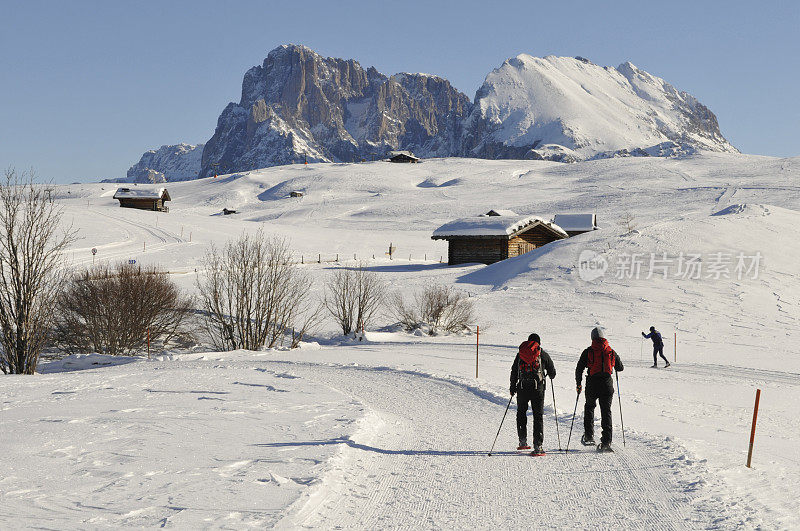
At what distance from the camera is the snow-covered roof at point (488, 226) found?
50.3 meters

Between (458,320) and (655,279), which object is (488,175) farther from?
(458,320)

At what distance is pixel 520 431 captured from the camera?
9164 mm

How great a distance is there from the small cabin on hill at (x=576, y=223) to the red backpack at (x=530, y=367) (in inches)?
2347

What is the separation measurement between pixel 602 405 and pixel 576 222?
201 ft

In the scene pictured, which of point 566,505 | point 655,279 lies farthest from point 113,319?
point 655,279

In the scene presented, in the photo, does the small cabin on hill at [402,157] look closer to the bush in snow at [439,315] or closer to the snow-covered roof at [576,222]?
the snow-covered roof at [576,222]

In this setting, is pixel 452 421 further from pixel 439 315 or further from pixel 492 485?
pixel 439 315

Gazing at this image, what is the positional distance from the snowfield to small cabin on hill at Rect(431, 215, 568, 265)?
23.7ft

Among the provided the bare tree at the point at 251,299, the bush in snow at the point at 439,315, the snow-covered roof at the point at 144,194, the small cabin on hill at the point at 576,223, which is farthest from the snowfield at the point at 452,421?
the snow-covered roof at the point at 144,194

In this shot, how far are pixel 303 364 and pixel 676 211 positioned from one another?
7757 cm

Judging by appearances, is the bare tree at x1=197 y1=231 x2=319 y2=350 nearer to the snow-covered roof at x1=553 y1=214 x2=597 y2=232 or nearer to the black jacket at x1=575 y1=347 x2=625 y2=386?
the black jacket at x1=575 y1=347 x2=625 y2=386

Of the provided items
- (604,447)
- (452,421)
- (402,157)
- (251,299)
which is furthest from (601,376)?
(402,157)

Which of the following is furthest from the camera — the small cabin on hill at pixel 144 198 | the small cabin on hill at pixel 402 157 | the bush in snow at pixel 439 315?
the small cabin on hill at pixel 402 157

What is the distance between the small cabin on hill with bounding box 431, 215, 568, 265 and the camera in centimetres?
5066
